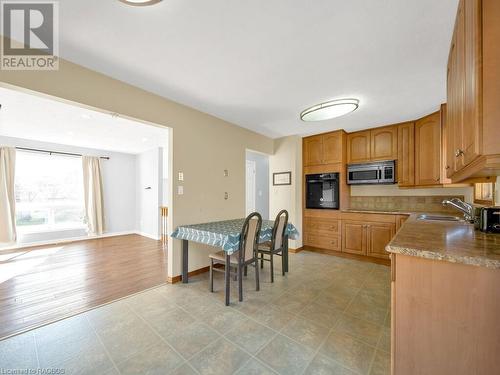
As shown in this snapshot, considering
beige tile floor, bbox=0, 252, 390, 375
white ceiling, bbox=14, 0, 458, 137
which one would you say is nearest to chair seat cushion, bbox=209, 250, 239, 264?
Result: beige tile floor, bbox=0, 252, 390, 375

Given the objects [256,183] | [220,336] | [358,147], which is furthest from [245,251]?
[256,183]

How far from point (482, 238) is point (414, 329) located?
77 cm

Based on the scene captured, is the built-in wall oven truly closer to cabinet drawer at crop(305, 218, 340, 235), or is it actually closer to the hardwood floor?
cabinet drawer at crop(305, 218, 340, 235)

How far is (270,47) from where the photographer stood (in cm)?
172

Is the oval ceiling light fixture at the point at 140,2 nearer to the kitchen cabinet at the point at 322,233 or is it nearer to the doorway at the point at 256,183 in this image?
the kitchen cabinet at the point at 322,233

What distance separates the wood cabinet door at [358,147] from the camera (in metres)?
3.80

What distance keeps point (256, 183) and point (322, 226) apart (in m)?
2.32

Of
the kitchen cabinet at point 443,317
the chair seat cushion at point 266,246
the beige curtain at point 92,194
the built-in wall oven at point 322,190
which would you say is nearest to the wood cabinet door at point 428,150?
the built-in wall oven at point 322,190

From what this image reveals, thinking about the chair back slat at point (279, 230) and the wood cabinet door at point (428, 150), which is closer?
the chair back slat at point (279, 230)

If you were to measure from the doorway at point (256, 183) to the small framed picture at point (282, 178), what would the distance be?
125cm

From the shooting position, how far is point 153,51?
5.85 feet

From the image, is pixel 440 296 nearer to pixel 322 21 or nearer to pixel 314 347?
pixel 314 347

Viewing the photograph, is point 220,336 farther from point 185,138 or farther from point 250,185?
point 250,185

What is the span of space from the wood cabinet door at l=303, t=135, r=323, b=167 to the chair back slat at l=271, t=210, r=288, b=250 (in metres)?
1.83
